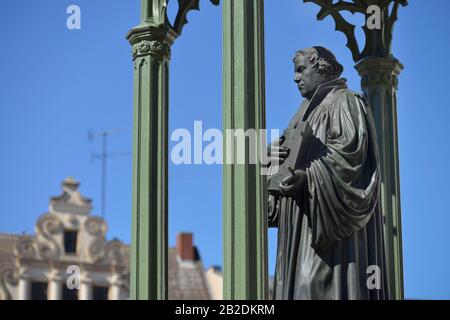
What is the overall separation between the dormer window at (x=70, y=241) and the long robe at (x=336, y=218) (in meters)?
53.7

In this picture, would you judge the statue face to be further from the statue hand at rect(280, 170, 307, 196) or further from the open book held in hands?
the statue hand at rect(280, 170, 307, 196)

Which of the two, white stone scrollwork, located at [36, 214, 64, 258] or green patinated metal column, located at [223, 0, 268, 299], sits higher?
white stone scrollwork, located at [36, 214, 64, 258]

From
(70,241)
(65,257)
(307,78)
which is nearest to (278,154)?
(307,78)

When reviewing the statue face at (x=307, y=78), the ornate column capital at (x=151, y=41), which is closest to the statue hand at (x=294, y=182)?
the statue face at (x=307, y=78)

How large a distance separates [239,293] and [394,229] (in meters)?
4.06

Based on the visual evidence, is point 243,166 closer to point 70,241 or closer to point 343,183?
point 343,183

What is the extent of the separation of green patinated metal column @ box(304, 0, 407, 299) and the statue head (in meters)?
2.26

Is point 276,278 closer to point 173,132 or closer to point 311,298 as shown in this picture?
point 311,298

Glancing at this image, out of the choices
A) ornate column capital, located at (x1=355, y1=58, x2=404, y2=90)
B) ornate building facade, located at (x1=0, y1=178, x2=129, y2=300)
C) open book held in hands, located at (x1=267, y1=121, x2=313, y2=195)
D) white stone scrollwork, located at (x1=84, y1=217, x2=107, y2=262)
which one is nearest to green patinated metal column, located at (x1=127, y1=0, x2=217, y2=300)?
open book held in hands, located at (x1=267, y1=121, x2=313, y2=195)

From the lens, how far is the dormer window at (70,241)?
6731cm

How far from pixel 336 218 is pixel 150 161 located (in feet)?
9.14

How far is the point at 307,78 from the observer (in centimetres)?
1483

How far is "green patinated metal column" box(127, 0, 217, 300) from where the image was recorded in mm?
15438
